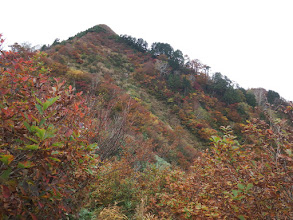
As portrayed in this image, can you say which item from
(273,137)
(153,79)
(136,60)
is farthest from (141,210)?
(136,60)

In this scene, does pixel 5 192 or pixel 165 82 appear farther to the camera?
pixel 165 82

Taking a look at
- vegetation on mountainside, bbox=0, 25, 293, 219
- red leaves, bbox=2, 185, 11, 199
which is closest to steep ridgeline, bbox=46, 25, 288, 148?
vegetation on mountainside, bbox=0, 25, 293, 219

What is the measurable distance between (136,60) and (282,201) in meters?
32.0

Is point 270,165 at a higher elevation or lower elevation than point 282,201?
higher

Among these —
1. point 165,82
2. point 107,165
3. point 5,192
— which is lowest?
point 107,165

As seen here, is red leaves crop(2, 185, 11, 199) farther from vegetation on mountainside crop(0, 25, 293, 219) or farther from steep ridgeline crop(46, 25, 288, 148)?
steep ridgeline crop(46, 25, 288, 148)

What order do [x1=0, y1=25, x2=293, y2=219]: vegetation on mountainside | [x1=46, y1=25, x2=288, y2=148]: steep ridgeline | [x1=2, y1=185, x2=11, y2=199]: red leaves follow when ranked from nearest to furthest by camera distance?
[x1=2, y1=185, x2=11, y2=199]: red leaves → [x1=0, y1=25, x2=293, y2=219]: vegetation on mountainside → [x1=46, y1=25, x2=288, y2=148]: steep ridgeline

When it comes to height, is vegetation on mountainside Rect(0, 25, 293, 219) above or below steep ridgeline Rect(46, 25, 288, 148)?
below

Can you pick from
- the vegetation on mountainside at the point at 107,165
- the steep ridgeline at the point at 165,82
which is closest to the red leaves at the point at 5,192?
the vegetation on mountainside at the point at 107,165

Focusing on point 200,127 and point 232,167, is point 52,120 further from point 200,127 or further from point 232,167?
point 200,127

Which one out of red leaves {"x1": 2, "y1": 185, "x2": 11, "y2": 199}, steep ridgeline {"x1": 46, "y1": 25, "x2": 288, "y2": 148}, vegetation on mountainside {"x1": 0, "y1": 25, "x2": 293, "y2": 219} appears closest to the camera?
red leaves {"x1": 2, "y1": 185, "x2": 11, "y2": 199}

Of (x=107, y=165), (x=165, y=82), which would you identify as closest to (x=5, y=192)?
(x=107, y=165)

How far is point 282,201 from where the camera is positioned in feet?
5.03

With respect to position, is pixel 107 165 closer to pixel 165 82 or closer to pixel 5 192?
pixel 5 192
